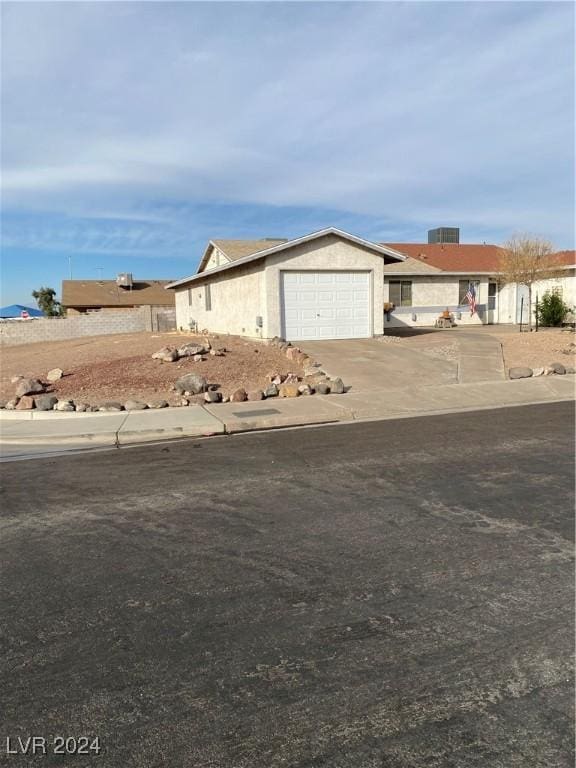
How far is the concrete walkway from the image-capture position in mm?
9484

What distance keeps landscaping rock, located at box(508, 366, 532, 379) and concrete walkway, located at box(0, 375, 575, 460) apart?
81 centimetres

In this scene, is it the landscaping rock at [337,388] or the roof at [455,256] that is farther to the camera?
the roof at [455,256]

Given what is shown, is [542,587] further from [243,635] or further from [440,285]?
[440,285]

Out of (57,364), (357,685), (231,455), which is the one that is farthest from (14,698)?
(57,364)

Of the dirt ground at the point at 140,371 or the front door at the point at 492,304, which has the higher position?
the front door at the point at 492,304

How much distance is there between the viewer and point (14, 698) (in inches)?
116

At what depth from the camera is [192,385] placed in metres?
13.0

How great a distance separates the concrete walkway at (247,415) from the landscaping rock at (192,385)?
3.88 ft

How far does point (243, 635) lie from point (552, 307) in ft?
89.2

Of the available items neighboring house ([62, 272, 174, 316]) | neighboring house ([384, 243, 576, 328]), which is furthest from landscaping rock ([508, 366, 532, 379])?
neighboring house ([62, 272, 174, 316])

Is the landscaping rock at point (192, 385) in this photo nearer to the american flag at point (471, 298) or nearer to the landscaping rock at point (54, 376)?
the landscaping rock at point (54, 376)

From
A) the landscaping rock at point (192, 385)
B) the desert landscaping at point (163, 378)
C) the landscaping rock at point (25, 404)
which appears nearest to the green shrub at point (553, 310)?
the desert landscaping at point (163, 378)

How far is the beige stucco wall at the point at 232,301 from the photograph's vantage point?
20766mm

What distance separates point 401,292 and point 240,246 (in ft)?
27.3
